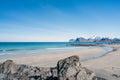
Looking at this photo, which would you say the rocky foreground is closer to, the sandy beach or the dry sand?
the dry sand

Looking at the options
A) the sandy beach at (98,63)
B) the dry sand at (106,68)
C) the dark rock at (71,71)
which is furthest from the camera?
the sandy beach at (98,63)

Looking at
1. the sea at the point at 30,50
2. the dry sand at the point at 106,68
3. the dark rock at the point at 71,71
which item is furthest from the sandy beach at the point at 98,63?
the sea at the point at 30,50

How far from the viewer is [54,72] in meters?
8.40

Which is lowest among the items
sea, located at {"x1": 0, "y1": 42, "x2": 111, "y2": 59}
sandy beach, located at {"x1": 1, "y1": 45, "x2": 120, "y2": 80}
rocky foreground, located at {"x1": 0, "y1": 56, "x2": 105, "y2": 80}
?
sandy beach, located at {"x1": 1, "y1": 45, "x2": 120, "y2": 80}

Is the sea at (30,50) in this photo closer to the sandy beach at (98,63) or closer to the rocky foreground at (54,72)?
the sandy beach at (98,63)

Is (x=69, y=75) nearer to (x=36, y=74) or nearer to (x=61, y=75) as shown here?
(x=61, y=75)

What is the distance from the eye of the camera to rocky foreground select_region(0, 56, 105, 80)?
7.31m

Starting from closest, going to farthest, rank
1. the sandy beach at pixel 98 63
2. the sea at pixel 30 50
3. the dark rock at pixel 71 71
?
the dark rock at pixel 71 71 → the sandy beach at pixel 98 63 → the sea at pixel 30 50

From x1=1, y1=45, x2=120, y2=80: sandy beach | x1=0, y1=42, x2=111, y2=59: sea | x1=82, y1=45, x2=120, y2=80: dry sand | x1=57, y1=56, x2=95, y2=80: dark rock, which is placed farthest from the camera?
x1=0, y1=42, x2=111, y2=59: sea

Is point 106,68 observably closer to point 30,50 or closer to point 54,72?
point 54,72

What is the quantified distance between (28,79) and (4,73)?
1574mm

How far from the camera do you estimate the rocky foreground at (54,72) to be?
24.0 ft

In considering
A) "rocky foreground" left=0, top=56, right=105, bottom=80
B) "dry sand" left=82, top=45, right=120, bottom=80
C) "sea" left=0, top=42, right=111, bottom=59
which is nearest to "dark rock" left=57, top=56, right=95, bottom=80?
"rocky foreground" left=0, top=56, right=105, bottom=80

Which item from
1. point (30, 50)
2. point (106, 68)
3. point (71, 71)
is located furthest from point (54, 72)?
point (30, 50)
